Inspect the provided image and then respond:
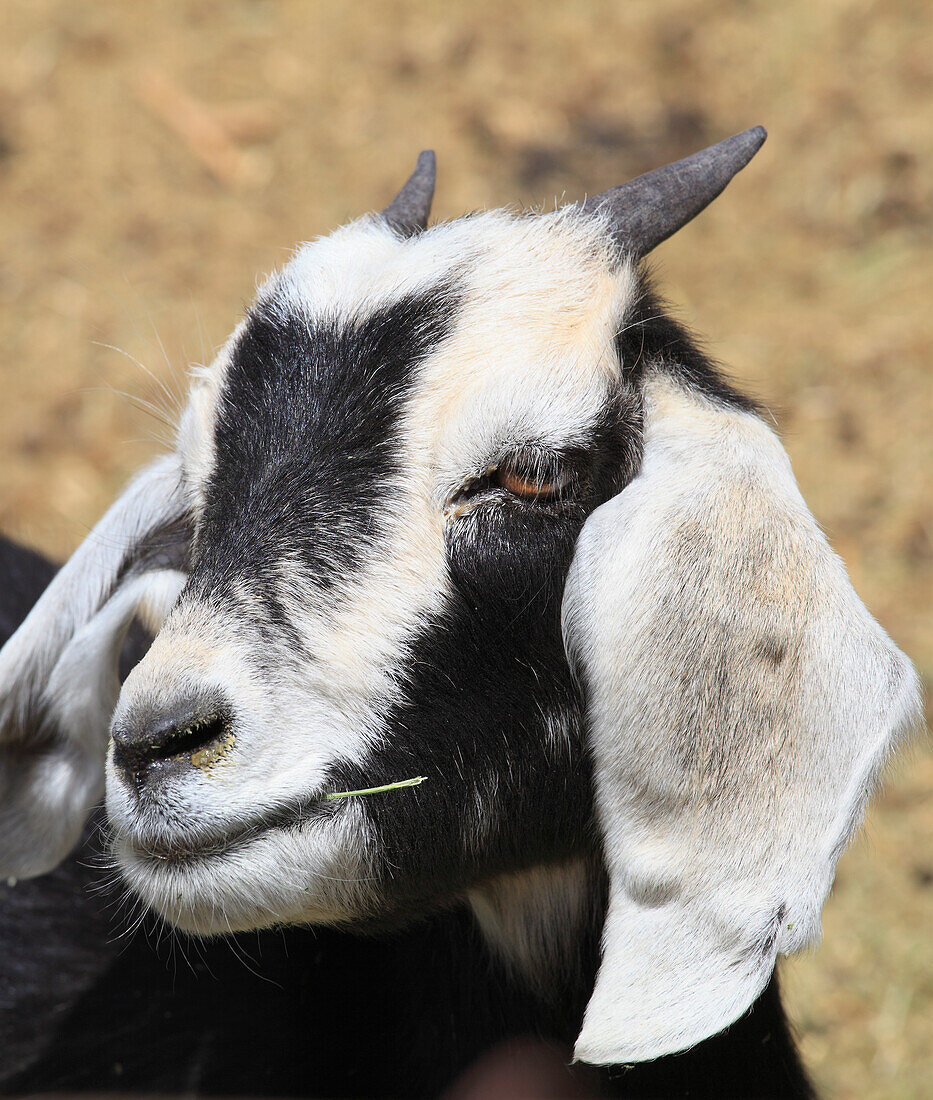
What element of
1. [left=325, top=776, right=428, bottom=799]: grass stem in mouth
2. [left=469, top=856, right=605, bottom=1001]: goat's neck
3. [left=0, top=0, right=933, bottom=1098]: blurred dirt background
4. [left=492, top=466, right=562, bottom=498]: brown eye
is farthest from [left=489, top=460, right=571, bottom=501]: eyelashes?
[left=0, top=0, right=933, bottom=1098]: blurred dirt background

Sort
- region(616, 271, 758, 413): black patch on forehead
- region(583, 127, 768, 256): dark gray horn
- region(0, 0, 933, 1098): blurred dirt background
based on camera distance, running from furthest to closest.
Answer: region(0, 0, 933, 1098): blurred dirt background, region(583, 127, 768, 256): dark gray horn, region(616, 271, 758, 413): black patch on forehead

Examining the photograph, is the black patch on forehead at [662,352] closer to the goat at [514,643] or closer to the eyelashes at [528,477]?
the goat at [514,643]

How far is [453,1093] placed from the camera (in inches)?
94.0

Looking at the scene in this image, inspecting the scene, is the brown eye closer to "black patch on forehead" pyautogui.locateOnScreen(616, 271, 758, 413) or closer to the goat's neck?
"black patch on forehead" pyautogui.locateOnScreen(616, 271, 758, 413)

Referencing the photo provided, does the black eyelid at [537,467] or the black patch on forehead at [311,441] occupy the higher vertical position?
the black patch on forehead at [311,441]

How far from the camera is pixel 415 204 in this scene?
2.51 meters

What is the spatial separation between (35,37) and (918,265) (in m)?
4.82

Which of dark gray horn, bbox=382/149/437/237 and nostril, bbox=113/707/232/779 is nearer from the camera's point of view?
nostril, bbox=113/707/232/779

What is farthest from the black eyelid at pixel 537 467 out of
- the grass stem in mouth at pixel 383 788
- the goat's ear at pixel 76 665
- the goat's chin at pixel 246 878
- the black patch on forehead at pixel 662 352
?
the goat's ear at pixel 76 665

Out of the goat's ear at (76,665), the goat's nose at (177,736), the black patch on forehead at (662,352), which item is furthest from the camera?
the goat's ear at (76,665)

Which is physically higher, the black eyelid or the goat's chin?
the black eyelid

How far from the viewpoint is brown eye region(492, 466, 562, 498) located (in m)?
1.88

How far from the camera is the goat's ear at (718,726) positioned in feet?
5.68

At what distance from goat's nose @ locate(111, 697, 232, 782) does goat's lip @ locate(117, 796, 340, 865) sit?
111 mm
